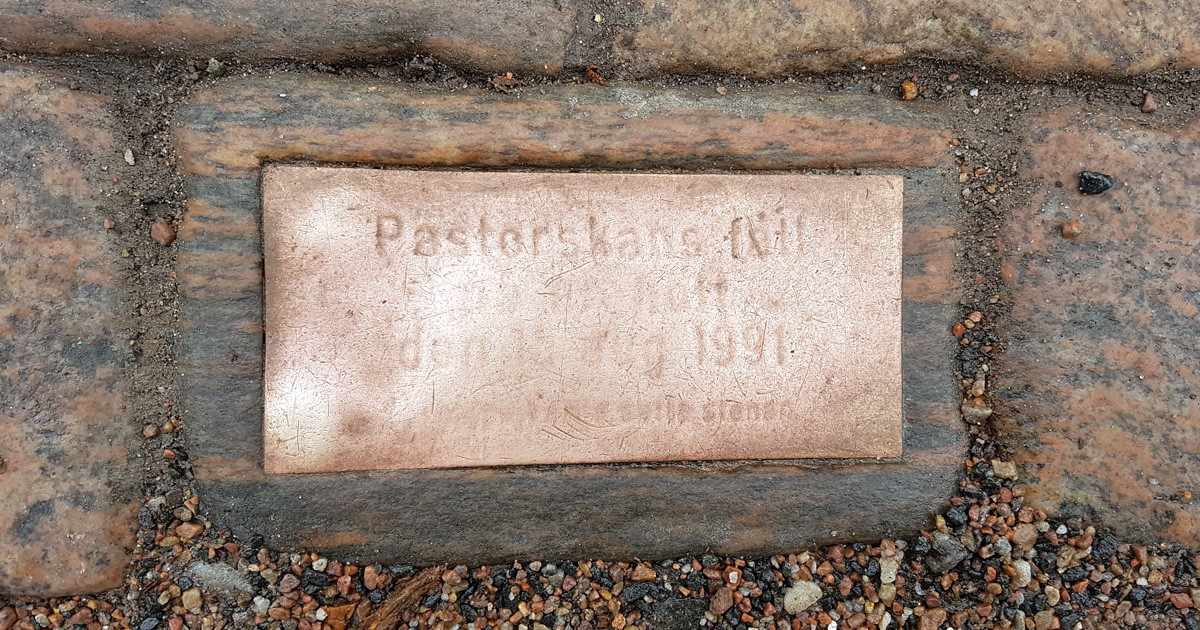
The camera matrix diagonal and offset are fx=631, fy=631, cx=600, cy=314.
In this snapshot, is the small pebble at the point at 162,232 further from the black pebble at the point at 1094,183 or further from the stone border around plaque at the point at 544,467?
the black pebble at the point at 1094,183

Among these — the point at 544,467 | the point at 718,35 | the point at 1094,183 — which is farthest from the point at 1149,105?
the point at 544,467

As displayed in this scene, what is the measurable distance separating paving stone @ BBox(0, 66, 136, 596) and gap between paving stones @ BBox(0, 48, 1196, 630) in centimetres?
7

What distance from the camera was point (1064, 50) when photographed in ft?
6.11

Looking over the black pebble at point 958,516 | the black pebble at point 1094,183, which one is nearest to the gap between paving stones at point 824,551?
the black pebble at point 958,516

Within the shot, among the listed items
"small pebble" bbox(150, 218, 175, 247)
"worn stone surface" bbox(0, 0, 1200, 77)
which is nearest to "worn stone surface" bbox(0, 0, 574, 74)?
"worn stone surface" bbox(0, 0, 1200, 77)

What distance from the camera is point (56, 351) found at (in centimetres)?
173

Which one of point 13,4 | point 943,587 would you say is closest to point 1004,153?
point 943,587

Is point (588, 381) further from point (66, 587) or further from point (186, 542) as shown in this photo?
point (66, 587)

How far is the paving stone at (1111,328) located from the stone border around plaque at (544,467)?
23 centimetres

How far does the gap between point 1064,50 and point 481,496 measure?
7.07 ft

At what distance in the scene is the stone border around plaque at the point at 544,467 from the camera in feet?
5.78

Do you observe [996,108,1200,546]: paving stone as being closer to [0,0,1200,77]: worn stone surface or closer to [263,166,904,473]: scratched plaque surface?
[0,0,1200,77]: worn stone surface

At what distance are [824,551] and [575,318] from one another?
103 cm

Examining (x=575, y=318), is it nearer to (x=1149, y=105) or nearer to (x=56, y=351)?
(x=56, y=351)
